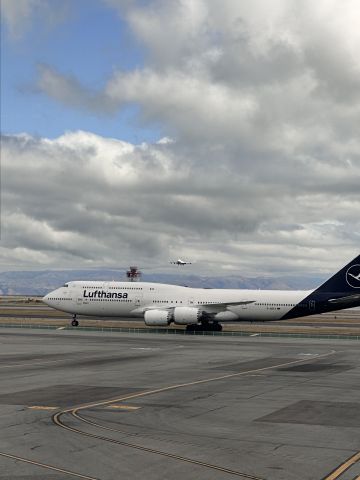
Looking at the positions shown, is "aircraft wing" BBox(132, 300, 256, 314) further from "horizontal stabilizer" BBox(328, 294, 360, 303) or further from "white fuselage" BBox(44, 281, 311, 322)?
"horizontal stabilizer" BBox(328, 294, 360, 303)

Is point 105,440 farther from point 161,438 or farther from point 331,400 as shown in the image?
point 331,400

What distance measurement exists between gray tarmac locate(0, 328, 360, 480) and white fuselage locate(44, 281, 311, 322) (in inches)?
1163

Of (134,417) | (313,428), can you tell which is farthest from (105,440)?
(313,428)

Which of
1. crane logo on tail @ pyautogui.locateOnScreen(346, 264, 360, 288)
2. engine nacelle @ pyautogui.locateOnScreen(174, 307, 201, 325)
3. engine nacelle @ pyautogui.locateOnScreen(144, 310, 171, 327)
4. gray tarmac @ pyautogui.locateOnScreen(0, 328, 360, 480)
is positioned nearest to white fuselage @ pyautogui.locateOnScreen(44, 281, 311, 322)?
engine nacelle @ pyautogui.locateOnScreen(144, 310, 171, 327)

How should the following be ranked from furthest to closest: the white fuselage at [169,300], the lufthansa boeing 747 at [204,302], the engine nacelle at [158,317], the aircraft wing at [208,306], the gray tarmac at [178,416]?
the white fuselage at [169,300] < the aircraft wing at [208,306] < the lufthansa boeing 747 at [204,302] < the engine nacelle at [158,317] < the gray tarmac at [178,416]

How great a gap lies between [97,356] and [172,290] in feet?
112

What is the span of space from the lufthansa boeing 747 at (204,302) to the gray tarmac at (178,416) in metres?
28.9

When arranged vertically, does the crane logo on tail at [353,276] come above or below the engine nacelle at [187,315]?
above

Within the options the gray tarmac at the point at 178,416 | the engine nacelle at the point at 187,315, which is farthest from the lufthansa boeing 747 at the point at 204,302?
the gray tarmac at the point at 178,416

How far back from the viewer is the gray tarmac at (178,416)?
47.8 feet

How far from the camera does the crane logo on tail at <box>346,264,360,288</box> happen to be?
75.7 metres

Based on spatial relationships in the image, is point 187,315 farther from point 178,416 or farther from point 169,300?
point 178,416

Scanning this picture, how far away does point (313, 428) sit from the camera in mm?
19594

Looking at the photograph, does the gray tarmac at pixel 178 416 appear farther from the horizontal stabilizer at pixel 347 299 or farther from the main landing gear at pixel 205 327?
the main landing gear at pixel 205 327
